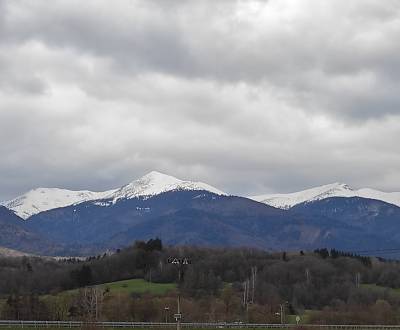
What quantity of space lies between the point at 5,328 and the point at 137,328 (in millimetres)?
20851

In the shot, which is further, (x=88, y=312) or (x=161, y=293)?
(x=161, y=293)

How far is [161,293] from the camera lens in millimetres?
191625

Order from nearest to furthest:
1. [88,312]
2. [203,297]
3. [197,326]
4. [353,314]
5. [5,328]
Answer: [5,328], [197,326], [88,312], [353,314], [203,297]

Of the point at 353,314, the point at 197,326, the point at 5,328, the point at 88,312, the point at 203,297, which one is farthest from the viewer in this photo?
the point at 203,297

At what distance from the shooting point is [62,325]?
132 meters

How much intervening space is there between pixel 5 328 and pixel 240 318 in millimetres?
49687

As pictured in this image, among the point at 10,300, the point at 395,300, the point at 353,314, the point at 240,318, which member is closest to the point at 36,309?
the point at 10,300

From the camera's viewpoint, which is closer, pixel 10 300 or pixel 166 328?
pixel 166 328

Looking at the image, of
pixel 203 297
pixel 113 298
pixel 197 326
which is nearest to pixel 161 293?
pixel 203 297

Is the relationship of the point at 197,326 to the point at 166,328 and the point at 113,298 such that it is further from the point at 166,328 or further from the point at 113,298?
the point at 113,298

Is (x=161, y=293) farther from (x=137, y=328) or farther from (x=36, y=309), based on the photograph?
(x=137, y=328)

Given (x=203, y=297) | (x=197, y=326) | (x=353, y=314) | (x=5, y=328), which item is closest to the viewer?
(x=5, y=328)

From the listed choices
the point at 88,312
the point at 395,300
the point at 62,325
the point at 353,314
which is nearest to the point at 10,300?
the point at 88,312

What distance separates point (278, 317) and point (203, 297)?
33.2m
